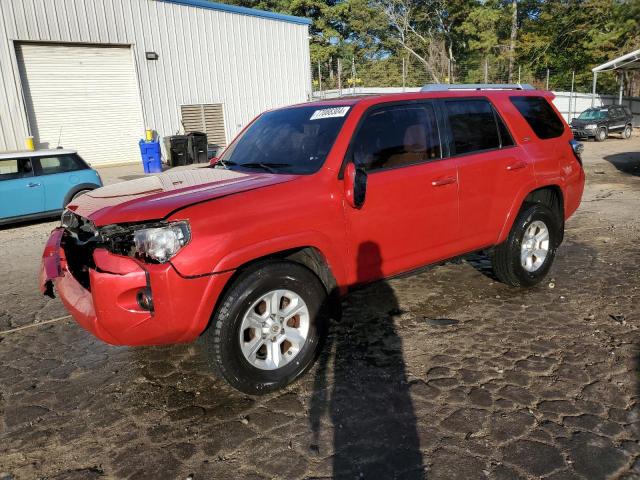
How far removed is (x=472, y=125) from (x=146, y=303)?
304 centimetres

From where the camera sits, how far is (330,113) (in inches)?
151

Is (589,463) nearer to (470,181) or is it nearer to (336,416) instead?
(336,416)

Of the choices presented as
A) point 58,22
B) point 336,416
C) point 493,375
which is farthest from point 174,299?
point 58,22

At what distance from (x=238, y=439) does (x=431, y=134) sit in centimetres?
265

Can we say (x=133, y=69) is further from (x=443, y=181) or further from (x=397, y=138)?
(x=443, y=181)

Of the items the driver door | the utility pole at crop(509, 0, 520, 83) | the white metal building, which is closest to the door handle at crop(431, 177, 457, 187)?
the driver door

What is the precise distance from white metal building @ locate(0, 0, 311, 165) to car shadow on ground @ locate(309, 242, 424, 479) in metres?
15.2

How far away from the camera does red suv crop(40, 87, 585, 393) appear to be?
281cm

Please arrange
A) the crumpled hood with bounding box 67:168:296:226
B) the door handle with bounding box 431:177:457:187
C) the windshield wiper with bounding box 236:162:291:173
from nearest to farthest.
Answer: the crumpled hood with bounding box 67:168:296:226
the windshield wiper with bounding box 236:162:291:173
the door handle with bounding box 431:177:457:187

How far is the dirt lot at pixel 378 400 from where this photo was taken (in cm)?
259

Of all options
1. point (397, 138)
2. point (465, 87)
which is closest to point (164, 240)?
point (397, 138)

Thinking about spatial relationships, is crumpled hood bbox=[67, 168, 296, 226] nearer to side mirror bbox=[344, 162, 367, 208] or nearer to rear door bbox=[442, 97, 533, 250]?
side mirror bbox=[344, 162, 367, 208]

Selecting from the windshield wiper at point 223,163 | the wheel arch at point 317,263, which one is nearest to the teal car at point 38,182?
the windshield wiper at point 223,163

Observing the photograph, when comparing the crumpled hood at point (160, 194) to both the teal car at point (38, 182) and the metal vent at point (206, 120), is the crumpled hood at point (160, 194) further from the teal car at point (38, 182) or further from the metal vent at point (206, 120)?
the metal vent at point (206, 120)
